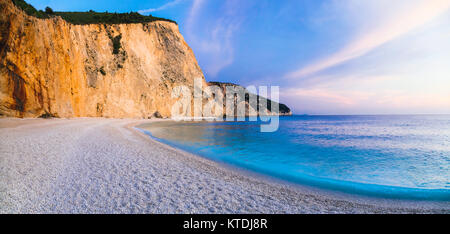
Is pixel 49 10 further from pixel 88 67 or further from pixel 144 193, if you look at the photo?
pixel 144 193

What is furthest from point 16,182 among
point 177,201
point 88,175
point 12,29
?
point 12,29

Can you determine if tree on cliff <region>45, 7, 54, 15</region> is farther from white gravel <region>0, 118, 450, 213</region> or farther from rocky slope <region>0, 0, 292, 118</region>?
white gravel <region>0, 118, 450, 213</region>

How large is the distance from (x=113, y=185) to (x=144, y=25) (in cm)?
4371

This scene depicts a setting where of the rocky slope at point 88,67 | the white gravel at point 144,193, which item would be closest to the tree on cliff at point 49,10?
the rocky slope at point 88,67

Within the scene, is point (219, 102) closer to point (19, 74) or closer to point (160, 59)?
point (160, 59)

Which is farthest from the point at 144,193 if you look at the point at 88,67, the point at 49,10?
the point at 49,10

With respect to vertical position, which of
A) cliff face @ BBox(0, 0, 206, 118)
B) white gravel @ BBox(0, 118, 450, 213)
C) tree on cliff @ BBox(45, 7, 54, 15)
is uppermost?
tree on cliff @ BBox(45, 7, 54, 15)

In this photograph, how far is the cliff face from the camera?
17.5 metres

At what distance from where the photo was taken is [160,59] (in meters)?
41.3

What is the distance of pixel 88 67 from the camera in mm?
27062

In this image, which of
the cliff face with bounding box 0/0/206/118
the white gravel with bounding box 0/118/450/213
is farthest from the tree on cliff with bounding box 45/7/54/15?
the white gravel with bounding box 0/118/450/213

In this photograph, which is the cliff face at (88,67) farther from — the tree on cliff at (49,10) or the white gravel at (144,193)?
the white gravel at (144,193)

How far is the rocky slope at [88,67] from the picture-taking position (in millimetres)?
17453
